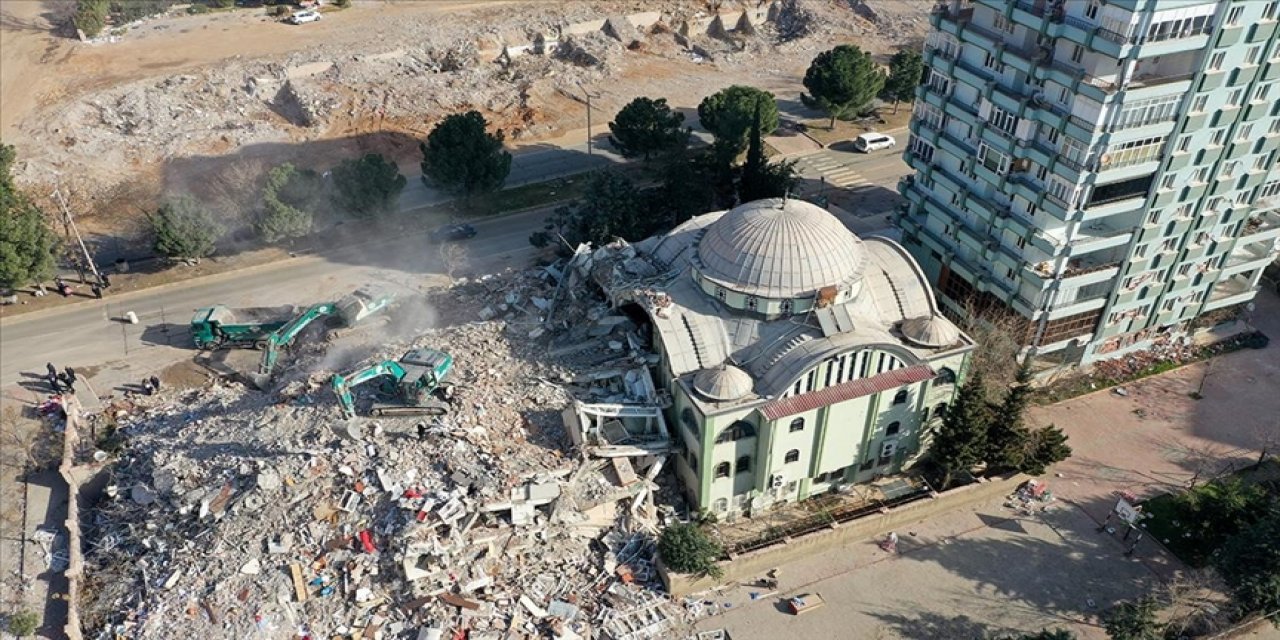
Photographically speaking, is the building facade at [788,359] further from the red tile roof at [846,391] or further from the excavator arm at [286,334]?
the excavator arm at [286,334]

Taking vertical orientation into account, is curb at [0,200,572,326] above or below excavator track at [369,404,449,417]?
below

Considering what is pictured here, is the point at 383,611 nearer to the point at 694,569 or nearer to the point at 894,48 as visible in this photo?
the point at 694,569

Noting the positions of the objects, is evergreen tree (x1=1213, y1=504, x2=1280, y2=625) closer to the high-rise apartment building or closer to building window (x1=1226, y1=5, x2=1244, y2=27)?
the high-rise apartment building

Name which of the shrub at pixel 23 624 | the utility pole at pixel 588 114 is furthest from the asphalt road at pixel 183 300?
the shrub at pixel 23 624

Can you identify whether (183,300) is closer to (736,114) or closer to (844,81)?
(736,114)

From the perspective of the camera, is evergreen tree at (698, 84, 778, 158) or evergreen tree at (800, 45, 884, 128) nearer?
evergreen tree at (698, 84, 778, 158)

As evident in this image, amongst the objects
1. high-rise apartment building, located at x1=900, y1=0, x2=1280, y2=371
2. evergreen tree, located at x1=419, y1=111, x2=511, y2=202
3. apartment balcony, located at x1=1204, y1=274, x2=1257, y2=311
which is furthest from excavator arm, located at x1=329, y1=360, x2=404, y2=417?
apartment balcony, located at x1=1204, y1=274, x2=1257, y2=311

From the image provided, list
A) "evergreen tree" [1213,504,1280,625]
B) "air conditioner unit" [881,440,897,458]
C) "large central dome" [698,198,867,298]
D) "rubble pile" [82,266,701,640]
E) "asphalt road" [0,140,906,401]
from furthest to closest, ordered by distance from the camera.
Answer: "asphalt road" [0,140,906,401] → "air conditioner unit" [881,440,897,458] → "large central dome" [698,198,867,298] → "rubble pile" [82,266,701,640] → "evergreen tree" [1213,504,1280,625]
